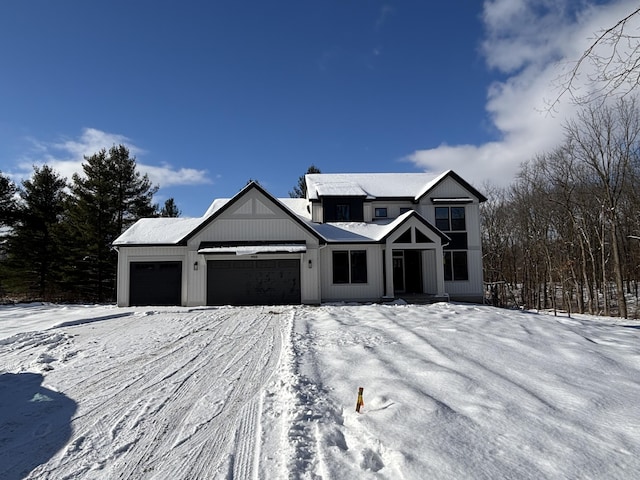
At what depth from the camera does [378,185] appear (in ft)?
70.1

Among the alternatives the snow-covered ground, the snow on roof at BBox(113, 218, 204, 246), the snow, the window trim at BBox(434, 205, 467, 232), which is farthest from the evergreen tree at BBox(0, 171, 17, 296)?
the window trim at BBox(434, 205, 467, 232)

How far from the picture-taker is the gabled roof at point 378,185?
64.8 ft

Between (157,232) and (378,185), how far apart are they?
41.0 ft

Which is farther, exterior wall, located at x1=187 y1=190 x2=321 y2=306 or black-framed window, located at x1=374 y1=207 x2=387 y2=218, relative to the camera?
black-framed window, located at x1=374 y1=207 x2=387 y2=218

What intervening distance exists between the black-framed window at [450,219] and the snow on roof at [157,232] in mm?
13155

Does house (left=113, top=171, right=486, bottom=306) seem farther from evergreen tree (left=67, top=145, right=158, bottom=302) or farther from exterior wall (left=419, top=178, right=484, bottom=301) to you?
evergreen tree (left=67, top=145, right=158, bottom=302)

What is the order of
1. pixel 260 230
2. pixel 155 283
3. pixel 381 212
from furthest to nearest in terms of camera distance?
pixel 381 212 → pixel 260 230 → pixel 155 283

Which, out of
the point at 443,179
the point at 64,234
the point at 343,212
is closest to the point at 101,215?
the point at 64,234

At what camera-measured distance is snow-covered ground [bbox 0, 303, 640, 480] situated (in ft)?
9.57

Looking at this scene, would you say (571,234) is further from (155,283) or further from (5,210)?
(5,210)

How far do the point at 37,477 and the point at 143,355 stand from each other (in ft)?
14.2

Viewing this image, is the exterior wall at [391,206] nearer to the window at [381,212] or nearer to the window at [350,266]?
the window at [381,212]

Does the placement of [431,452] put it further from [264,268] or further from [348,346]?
[264,268]

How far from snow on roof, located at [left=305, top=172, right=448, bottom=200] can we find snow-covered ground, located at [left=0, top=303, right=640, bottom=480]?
12.8 metres
